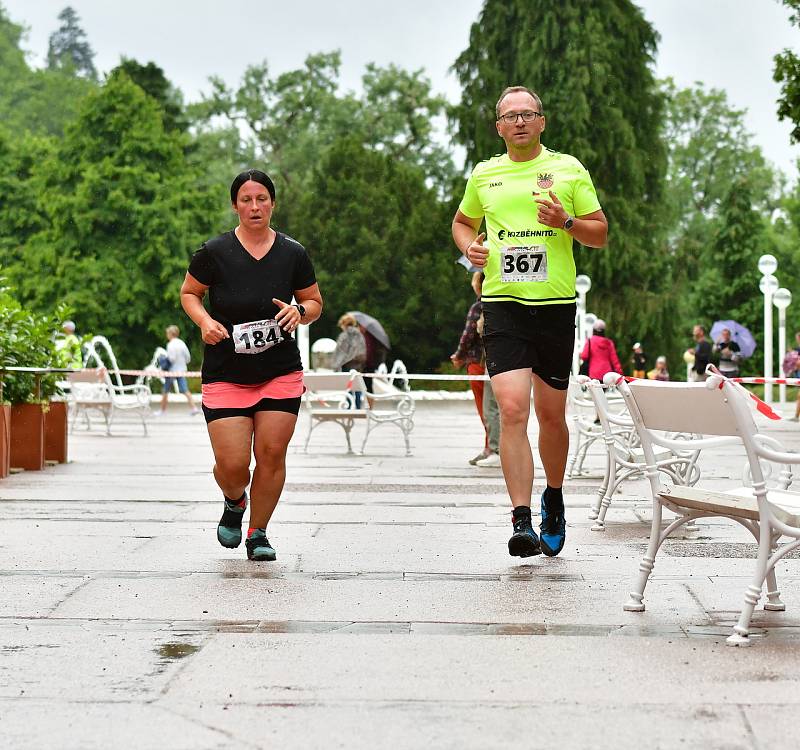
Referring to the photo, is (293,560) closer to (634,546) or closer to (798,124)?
(634,546)

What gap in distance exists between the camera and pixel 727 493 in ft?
19.5

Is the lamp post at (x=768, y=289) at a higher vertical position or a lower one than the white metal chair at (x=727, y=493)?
higher

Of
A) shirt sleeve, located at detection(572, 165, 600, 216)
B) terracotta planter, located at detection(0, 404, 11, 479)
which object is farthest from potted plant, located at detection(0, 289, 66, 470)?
shirt sleeve, located at detection(572, 165, 600, 216)

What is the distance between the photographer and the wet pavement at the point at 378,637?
4.11 meters

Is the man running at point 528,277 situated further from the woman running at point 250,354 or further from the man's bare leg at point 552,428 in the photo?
the woman running at point 250,354

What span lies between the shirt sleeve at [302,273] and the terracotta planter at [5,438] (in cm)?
587

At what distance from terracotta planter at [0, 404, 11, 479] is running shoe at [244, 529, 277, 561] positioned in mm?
A: 5921

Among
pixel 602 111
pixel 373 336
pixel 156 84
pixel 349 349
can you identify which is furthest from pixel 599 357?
pixel 156 84

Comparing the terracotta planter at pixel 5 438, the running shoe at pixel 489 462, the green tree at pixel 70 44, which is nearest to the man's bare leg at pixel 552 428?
the terracotta planter at pixel 5 438

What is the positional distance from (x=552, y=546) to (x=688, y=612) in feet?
5.00

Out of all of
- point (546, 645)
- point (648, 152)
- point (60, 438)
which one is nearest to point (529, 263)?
point (546, 645)

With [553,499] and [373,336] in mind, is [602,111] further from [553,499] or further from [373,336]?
[553,499]

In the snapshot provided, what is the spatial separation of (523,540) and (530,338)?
0.97 metres

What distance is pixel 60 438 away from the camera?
49.4 feet
